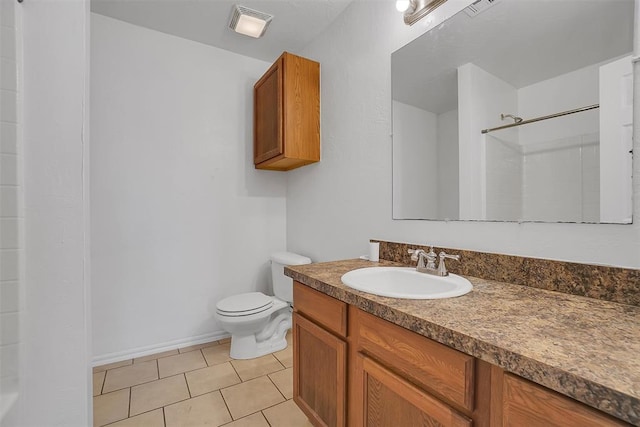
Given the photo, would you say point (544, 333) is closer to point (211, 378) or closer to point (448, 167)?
point (448, 167)

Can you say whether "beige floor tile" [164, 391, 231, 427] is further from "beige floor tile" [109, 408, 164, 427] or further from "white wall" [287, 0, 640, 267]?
"white wall" [287, 0, 640, 267]

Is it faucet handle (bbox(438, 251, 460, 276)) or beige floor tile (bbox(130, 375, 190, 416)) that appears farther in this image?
beige floor tile (bbox(130, 375, 190, 416))

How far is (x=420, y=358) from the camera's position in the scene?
809 mm

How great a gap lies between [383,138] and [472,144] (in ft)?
1.72

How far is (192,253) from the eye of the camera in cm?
238

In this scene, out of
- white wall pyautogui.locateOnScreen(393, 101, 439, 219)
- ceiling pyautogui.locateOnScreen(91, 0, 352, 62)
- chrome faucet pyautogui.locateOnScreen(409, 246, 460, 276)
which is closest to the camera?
chrome faucet pyautogui.locateOnScreen(409, 246, 460, 276)

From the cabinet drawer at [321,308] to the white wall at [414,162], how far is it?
26.6 inches

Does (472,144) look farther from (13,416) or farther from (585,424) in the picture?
(13,416)

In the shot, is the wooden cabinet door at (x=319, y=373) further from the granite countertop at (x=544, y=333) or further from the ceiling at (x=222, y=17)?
the ceiling at (x=222, y=17)

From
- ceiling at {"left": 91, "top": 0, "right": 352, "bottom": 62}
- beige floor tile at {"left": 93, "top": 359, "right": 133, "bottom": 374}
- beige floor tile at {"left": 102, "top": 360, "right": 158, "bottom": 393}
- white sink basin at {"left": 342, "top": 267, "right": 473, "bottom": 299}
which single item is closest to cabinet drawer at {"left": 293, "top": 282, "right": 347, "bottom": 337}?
white sink basin at {"left": 342, "top": 267, "right": 473, "bottom": 299}

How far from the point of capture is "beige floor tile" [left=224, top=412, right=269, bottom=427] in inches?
58.2

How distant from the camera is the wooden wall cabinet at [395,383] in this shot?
581mm

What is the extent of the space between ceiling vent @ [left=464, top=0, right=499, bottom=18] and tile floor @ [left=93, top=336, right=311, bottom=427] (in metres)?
2.10

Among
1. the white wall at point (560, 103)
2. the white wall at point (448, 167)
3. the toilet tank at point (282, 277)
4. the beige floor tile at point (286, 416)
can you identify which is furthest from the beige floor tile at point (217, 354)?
the white wall at point (560, 103)
